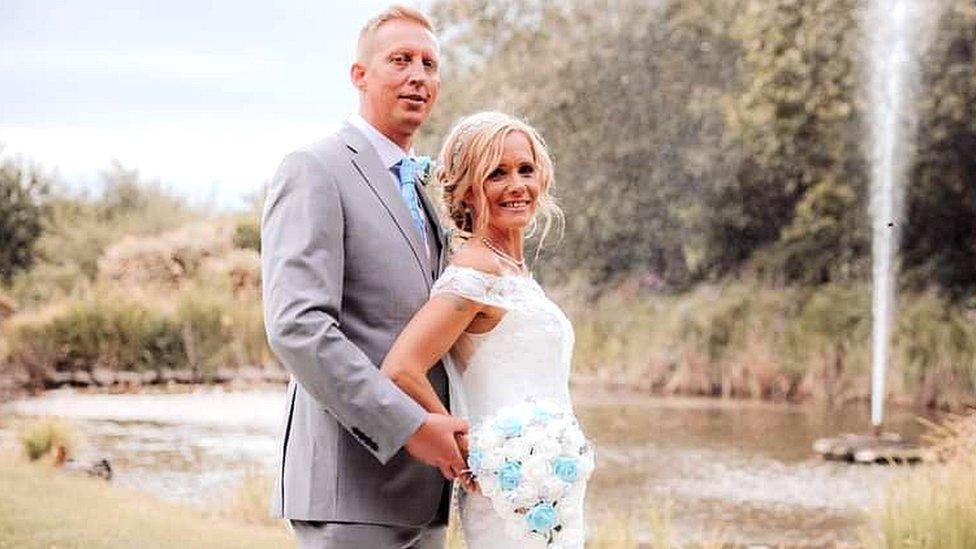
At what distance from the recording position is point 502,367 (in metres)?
2.62

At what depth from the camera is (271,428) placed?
12164mm

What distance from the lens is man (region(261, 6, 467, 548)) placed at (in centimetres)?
239

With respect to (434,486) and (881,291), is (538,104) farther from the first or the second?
(434,486)

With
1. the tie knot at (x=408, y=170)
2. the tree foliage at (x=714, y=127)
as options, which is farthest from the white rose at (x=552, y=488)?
the tree foliage at (x=714, y=127)

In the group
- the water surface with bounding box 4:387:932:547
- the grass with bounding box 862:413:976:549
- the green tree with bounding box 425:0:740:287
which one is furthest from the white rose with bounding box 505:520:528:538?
the green tree with bounding box 425:0:740:287

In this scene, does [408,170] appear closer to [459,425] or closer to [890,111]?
[459,425]

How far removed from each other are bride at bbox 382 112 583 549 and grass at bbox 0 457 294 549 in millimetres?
3430

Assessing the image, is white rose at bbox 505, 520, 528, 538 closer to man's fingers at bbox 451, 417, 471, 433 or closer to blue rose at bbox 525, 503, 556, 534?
blue rose at bbox 525, 503, 556, 534

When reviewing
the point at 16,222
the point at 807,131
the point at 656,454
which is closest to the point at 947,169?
the point at 807,131

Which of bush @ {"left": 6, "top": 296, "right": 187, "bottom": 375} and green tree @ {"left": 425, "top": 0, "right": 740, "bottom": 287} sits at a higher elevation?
green tree @ {"left": 425, "top": 0, "right": 740, "bottom": 287}

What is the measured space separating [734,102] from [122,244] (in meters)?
7.47

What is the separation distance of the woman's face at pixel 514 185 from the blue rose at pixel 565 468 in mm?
398

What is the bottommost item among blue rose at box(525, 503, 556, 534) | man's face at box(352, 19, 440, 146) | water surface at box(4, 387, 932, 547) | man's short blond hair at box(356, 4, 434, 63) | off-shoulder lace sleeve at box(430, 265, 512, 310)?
water surface at box(4, 387, 932, 547)

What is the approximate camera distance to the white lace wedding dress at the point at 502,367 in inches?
103
